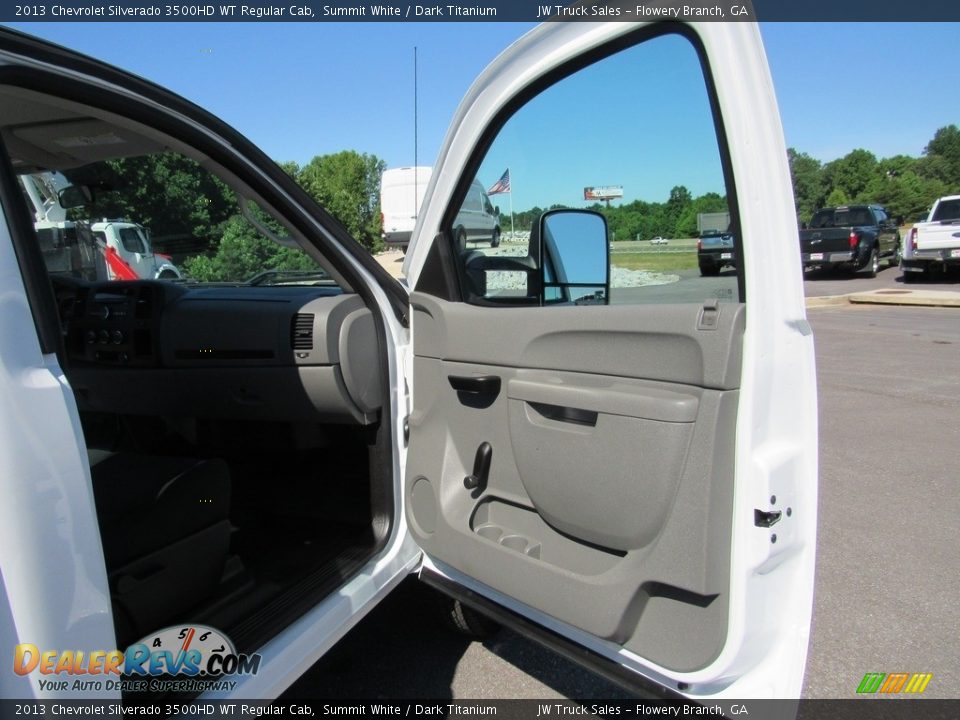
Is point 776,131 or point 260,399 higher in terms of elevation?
point 776,131

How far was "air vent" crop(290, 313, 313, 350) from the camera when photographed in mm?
2406

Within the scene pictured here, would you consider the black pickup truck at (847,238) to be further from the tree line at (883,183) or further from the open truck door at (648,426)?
the open truck door at (648,426)

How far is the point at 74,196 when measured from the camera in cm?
253

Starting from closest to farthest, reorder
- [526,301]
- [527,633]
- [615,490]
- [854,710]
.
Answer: [615,490], [527,633], [526,301], [854,710]

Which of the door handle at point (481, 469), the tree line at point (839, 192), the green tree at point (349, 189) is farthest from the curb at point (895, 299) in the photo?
the door handle at point (481, 469)

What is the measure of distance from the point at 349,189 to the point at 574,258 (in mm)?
1511

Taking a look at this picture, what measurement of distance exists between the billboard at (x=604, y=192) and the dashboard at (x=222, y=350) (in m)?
0.95

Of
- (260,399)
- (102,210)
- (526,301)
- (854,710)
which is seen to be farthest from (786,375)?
(102,210)

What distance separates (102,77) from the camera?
1.47 meters

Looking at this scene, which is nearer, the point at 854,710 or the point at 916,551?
the point at 854,710

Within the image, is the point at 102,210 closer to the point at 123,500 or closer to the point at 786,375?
the point at 123,500

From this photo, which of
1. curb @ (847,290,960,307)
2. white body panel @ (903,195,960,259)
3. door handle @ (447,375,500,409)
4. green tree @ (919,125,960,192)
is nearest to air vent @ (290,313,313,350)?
door handle @ (447,375,500,409)

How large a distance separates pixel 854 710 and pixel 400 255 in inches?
89.3

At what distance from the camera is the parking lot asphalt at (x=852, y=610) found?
2389mm
